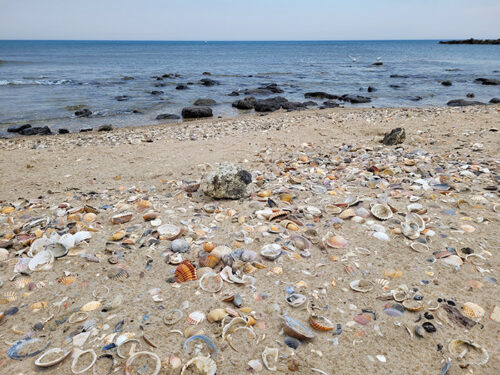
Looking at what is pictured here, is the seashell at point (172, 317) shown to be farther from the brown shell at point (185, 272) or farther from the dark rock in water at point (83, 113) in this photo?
the dark rock in water at point (83, 113)

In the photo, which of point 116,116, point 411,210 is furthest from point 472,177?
point 116,116

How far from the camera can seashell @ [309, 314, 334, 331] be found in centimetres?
245

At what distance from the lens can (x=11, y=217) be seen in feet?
14.8

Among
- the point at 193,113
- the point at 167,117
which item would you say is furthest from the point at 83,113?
the point at 193,113

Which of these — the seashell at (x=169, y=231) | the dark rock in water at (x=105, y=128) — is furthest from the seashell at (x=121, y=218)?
the dark rock in water at (x=105, y=128)

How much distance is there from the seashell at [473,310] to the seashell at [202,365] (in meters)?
2.05

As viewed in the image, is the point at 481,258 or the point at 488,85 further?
the point at 488,85

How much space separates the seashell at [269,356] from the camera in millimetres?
2166

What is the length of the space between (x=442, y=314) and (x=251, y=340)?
61.2 inches

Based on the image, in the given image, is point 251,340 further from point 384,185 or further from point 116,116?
point 116,116

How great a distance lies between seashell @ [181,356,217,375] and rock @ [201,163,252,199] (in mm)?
2763

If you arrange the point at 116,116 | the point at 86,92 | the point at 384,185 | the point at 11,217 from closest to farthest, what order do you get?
the point at 11,217
the point at 384,185
the point at 116,116
the point at 86,92

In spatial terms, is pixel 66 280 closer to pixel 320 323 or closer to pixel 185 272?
pixel 185 272

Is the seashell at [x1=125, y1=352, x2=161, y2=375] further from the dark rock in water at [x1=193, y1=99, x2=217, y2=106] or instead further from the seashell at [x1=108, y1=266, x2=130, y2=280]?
the dark rock in water at [x1=193, y1=99, x2=217, y2=106]
